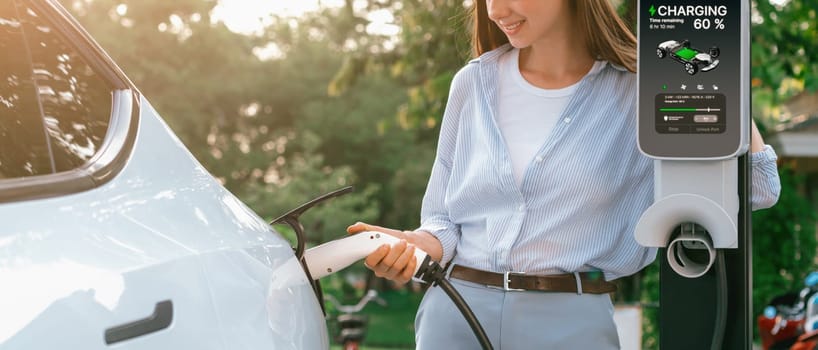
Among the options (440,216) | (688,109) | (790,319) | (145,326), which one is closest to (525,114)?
(440,216)

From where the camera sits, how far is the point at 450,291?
7.39ft

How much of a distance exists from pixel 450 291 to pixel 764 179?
704 millimetres

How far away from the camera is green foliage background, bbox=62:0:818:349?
44.1ft

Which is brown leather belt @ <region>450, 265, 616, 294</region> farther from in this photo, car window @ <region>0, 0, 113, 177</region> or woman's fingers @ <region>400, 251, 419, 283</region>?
car window @ <region>0, 0, 113, 177</region>

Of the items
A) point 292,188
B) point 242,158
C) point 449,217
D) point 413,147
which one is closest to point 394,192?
point 413,147

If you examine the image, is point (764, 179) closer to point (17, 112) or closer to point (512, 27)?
point (512, 27)

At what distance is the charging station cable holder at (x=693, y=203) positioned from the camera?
224 cm

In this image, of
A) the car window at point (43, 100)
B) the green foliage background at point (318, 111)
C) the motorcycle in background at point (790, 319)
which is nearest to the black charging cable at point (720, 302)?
the car window at point (43, 100)

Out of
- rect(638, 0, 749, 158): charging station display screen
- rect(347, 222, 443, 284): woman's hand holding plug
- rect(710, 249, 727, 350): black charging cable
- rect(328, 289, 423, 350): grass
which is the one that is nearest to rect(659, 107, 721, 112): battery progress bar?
rect(638, 0, 749, 158): charging station display screen

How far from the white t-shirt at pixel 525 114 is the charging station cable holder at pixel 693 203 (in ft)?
1.11

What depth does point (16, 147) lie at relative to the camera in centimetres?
142

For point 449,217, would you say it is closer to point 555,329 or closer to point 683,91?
point 555,329

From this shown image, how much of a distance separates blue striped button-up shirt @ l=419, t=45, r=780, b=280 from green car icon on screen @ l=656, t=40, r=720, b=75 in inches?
11.1

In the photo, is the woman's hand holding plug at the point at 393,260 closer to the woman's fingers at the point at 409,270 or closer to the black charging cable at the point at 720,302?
the woman's fingers at the point at 409,270
